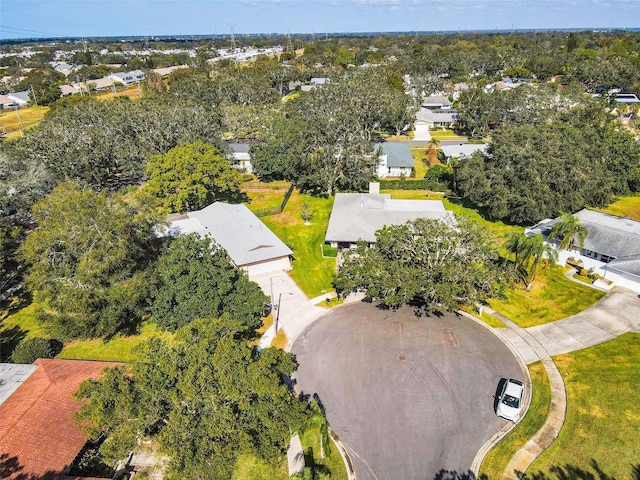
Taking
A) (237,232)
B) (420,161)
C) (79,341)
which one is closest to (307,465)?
(79,341)

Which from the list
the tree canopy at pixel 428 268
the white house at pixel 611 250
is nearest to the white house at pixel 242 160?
the tree canopy at pixel 428 268

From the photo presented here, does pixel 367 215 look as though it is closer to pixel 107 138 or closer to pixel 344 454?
pixel 344 454

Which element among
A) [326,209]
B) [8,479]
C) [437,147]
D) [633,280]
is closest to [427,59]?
[437,147]

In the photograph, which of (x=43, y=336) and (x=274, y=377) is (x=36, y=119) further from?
(x=274, y=377)

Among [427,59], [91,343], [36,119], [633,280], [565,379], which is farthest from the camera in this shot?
[427,59]

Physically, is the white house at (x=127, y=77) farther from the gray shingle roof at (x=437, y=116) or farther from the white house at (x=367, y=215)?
the white house at (x=367, y=215)

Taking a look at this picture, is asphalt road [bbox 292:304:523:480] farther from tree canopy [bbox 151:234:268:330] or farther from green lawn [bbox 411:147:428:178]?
green lawn [bbox 411:147:428:178]
